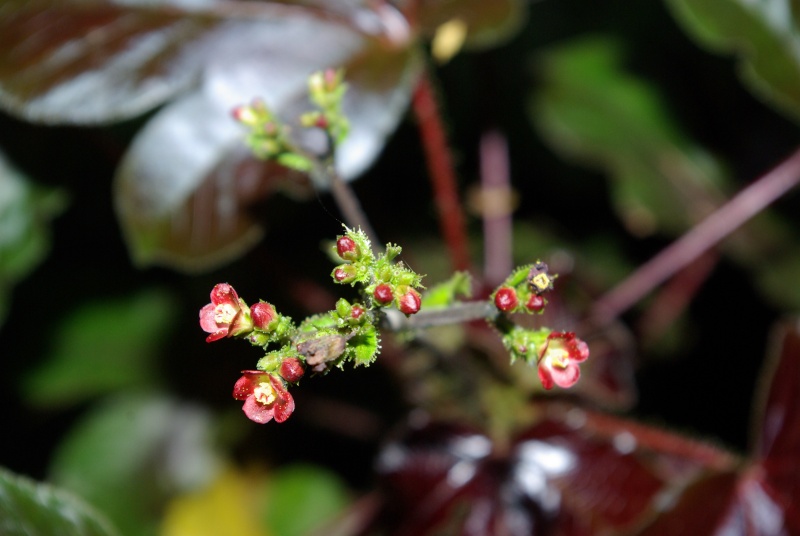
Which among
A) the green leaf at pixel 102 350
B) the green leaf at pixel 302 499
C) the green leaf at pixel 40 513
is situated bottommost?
the green leaf at pixel 302 499

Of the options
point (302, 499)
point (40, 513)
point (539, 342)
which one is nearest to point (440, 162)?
point (539, 342)

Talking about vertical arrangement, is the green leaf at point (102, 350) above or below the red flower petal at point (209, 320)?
below

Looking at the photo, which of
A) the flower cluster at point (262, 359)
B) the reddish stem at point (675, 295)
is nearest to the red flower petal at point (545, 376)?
the flower cluster at point (262, 359)

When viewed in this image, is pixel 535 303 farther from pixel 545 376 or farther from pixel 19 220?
pixel 19 220

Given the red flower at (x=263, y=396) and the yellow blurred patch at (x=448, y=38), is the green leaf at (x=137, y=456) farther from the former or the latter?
the red flower at (x=263, y=396)

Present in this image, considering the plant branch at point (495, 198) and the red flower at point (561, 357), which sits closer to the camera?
Result: the red flower at point (561, 357)
